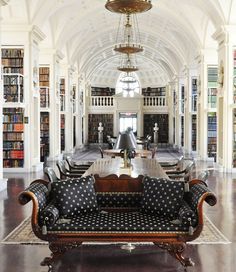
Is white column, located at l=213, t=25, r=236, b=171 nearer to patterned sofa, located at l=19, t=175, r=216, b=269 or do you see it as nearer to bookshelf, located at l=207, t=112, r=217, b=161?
bookshelf, located at l=207, t=112, r=217, b=161

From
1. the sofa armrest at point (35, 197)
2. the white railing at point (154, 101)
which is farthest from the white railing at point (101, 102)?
the sofa armrest at point (35, 197)

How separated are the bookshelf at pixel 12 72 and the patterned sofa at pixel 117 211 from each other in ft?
28.4

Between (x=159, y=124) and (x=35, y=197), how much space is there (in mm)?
27097

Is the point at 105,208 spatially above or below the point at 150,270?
above

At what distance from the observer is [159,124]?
31.4m

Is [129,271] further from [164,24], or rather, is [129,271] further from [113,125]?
[113,125]

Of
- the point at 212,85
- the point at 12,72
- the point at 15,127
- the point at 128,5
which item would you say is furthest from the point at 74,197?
the point at 212,85

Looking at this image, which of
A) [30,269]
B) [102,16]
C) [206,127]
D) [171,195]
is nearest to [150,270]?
[171,195]

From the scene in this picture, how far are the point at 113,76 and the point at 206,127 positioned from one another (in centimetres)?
1767

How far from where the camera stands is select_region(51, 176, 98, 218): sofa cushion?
4.96 metres

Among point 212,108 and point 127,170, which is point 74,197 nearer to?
point 127,170

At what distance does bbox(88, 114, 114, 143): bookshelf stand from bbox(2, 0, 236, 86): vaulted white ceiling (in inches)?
112

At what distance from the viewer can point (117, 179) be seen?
544 cm

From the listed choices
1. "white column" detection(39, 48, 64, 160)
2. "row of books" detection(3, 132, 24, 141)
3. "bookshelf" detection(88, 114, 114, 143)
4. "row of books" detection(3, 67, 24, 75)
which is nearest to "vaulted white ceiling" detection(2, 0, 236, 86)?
"white column" detection(39, 48, 64, 160)
